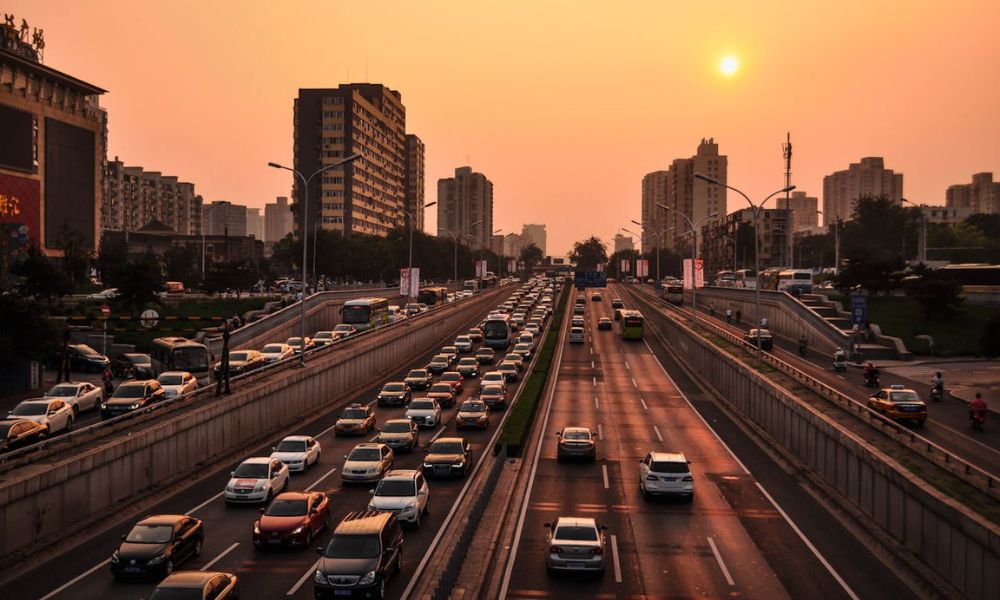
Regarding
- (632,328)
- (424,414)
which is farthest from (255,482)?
(632,328)

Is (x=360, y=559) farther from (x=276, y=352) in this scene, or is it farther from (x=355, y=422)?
(x=276, y=352)

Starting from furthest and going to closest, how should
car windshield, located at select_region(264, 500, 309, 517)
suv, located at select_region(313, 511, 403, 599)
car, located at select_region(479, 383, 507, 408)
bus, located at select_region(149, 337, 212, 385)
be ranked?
bus, located at select_region(149, 337, 212, 385) < car, located at select_region(479, 383, 507, 408) < car windshield, located at select_region(264, 500, 309, 517) < suv, located at select_region(313, 511, 403, 599)

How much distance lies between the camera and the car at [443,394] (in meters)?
49.4

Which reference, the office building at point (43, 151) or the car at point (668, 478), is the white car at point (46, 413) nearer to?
the car at point (668, 478)

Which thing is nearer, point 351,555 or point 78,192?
point 351,555

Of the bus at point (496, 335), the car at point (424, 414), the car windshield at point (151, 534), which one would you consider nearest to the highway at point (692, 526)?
the car at point (424, 414)

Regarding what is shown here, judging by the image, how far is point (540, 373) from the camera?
191 ft

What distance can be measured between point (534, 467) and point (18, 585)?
18787 mm

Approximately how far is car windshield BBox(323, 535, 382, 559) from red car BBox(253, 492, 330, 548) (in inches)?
131

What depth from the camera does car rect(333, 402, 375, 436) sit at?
4054 cm

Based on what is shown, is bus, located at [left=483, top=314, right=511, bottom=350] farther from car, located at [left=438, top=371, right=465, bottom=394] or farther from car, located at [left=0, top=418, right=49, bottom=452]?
car, located at [left=0, top=418, right=49, bottom=452]

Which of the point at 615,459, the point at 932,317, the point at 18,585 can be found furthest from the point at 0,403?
the point at 932,317

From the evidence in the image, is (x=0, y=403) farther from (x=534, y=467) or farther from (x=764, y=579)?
(x=764, y=579)

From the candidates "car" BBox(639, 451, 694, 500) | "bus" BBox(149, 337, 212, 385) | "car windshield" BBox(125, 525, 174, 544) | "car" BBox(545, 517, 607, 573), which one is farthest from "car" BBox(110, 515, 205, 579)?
"bus" BBox(149, 337, 212, 385)
